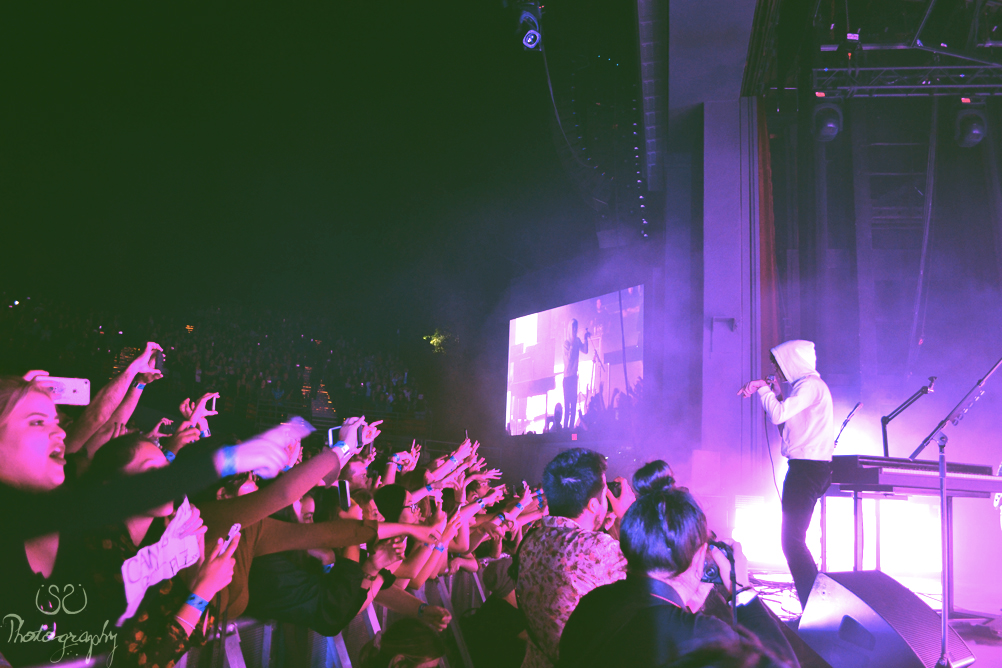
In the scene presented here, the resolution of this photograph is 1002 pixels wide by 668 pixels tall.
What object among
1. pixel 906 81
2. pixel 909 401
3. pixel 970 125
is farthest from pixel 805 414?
pixel 906 81

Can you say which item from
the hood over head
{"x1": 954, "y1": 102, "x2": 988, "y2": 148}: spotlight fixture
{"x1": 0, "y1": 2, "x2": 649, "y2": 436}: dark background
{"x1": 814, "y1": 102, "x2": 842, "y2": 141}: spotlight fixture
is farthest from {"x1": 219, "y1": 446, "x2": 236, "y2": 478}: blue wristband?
{"x1": 954, "y1": 102, "x2": 988, "y2": 148}: spotlight fixture

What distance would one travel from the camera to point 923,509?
212 inches

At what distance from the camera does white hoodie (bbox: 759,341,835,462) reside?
339 cm

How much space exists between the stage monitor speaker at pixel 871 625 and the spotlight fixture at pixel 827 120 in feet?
18.9

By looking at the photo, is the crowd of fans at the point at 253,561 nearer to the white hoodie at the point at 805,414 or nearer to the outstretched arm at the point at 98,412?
the outstretched arm at the point at 98,412

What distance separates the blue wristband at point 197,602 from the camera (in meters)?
1.50

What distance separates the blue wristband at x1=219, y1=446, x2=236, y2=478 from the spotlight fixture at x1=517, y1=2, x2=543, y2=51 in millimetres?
6742

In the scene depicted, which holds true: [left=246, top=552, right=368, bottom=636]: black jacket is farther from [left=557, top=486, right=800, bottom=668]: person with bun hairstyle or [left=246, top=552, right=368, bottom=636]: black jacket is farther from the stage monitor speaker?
the stage monitor speaker

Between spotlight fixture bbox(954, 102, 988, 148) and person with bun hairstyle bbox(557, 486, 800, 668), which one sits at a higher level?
spotlight fixture bbox(954, 102, 988, 148)

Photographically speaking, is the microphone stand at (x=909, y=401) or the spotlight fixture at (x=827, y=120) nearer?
the microphone stand at (x=909, y=401)

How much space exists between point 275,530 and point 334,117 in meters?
10.1

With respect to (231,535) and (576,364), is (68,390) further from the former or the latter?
(576,364)

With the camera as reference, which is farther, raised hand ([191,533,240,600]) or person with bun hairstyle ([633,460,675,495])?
person with bun hairstyle ([633,460,675,495])

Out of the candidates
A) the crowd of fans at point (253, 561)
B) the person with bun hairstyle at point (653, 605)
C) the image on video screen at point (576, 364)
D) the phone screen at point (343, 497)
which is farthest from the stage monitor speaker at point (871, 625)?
the image on video screen at point (576, 364)
